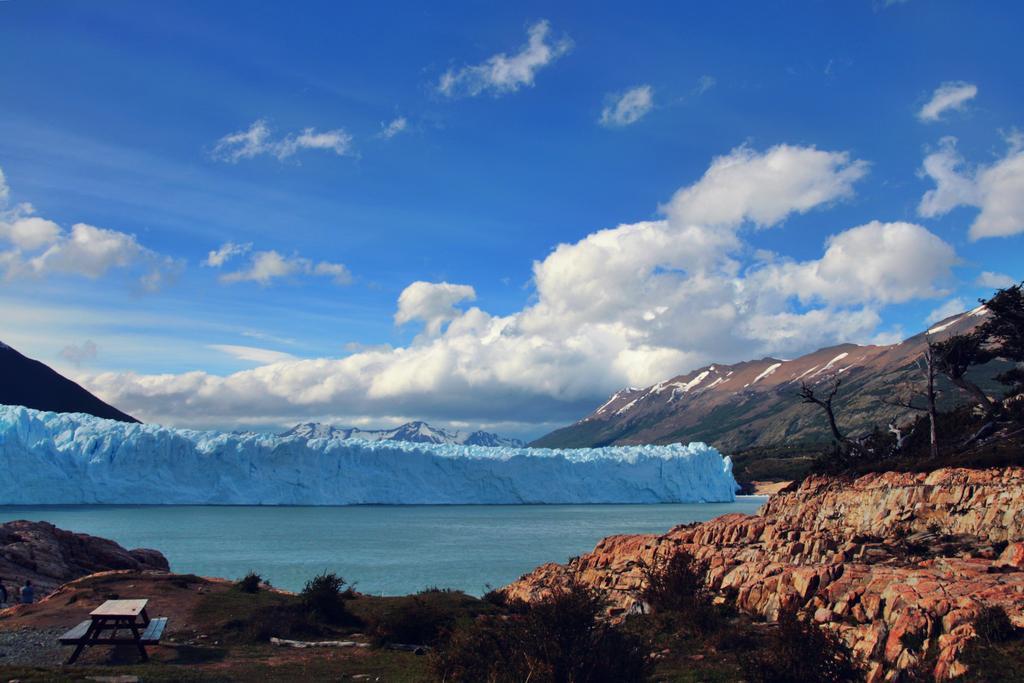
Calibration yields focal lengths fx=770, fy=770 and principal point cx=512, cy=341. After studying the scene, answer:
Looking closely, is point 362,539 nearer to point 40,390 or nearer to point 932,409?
point 932,409

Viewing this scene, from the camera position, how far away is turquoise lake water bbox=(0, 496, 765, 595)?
125 feet

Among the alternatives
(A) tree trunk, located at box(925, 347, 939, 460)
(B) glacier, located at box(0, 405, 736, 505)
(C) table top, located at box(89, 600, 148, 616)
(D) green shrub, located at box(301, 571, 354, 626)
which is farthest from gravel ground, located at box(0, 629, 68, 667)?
(B) glacier, located at box(0, 405, 736, 505)

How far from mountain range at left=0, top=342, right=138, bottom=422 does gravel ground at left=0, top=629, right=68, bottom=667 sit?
4522 inches

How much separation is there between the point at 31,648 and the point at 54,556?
60.6 feet

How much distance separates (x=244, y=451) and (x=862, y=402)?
156 meters

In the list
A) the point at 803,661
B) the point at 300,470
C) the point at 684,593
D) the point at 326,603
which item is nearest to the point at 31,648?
the point at 326,603

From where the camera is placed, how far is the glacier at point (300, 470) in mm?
72938

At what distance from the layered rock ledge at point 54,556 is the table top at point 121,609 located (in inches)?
598

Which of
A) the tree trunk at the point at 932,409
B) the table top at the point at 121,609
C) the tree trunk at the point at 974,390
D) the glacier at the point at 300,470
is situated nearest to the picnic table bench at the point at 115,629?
the table top at the point at 121,609

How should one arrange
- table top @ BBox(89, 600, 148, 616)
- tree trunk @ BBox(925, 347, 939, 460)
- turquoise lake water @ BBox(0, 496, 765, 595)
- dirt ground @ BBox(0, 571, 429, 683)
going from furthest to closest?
turquoise lake water @ BBox(0, 496, 765, 595)
tree trunk @ BBox(925, 347, 939, 460)
table top @ BBox(89, 600, 148, 616)
dirt ground @ BBox(0, 571, 429, 683)

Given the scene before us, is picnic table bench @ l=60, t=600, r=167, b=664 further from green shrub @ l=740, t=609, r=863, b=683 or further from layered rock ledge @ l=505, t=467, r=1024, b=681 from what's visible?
green shrub @ l=740, t=609, r=863, b=683

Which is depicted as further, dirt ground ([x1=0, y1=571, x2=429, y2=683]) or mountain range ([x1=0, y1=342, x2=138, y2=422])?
mountain range ([x1=0, y1=342, x2=138, y2=422])

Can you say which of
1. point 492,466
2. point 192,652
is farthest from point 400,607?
point 492,466

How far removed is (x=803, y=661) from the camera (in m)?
10.5
